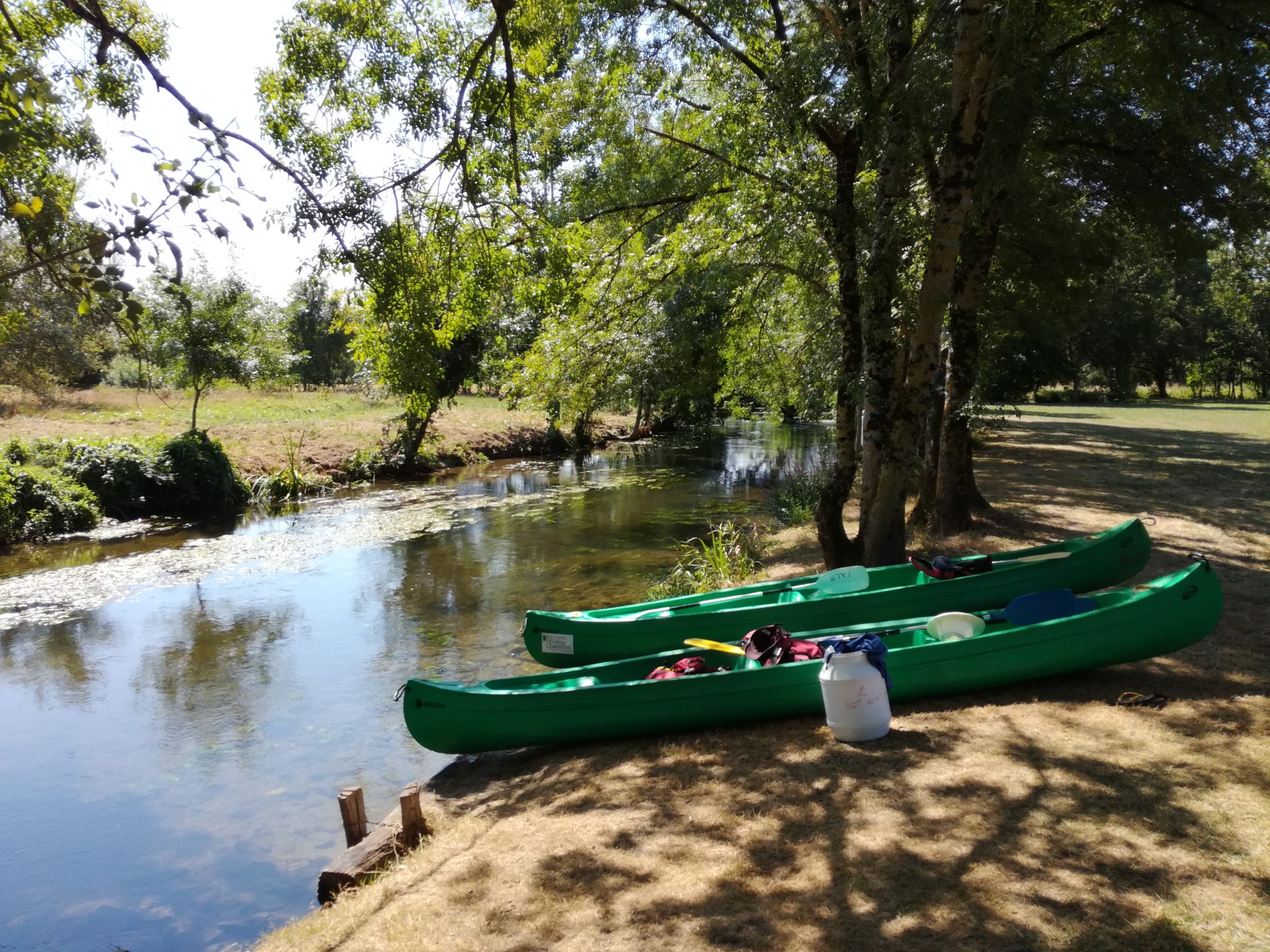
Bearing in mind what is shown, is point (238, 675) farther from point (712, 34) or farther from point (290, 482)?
point (290, 482)

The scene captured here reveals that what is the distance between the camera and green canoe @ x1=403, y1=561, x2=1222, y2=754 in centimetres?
545

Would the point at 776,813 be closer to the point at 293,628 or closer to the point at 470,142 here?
the point at 470,142

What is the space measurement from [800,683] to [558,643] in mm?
2391

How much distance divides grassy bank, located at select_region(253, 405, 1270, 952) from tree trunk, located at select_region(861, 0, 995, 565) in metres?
2.54

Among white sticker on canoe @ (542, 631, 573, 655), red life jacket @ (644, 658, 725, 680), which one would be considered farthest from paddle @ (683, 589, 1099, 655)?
white sticker on canoe @ (542, 631, 573, 655)

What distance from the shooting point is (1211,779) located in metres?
4.00

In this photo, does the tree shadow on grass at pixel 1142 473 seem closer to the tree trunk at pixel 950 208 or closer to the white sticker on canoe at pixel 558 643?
the tree trunk at pixel 950 208

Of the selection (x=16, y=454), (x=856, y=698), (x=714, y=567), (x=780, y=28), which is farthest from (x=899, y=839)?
(x=16, y=454)

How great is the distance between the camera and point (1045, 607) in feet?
19.9

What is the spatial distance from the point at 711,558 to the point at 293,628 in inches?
192

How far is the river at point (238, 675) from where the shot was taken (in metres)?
5.05

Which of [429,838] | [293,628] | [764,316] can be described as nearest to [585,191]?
[764,316]

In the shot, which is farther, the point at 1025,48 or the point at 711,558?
the point at 711,558

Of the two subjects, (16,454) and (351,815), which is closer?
(351,815)
